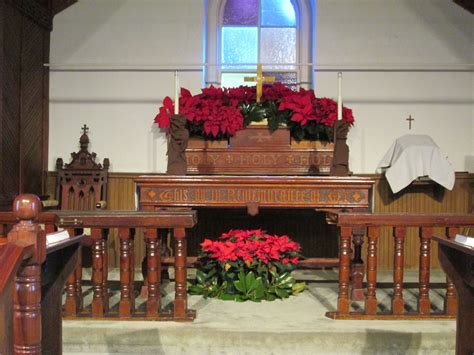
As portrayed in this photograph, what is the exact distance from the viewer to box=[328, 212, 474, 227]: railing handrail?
11.6 feet

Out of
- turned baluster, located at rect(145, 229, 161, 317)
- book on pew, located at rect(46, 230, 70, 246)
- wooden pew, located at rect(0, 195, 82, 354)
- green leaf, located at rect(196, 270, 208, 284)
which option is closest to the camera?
wooden pew, located at rect(0, 195, 82, 354)

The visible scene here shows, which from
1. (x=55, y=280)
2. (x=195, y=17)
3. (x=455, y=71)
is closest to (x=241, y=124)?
(x=195, y=17)

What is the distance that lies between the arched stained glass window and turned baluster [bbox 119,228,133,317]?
10.2 ft

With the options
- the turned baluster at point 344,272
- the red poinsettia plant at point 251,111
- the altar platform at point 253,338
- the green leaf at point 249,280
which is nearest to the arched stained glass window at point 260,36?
the red poinsettia plant at point 251,111

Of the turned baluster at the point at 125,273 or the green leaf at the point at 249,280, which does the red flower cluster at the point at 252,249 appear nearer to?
the green leaf at the point at 249,280

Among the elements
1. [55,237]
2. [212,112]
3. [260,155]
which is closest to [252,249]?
[260,155]

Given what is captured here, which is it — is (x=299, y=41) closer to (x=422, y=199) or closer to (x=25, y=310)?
(x=422, y=199)

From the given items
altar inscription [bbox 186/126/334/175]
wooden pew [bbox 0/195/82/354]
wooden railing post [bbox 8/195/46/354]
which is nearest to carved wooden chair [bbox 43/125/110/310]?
altar inscription [bbox 186/126/334/175]

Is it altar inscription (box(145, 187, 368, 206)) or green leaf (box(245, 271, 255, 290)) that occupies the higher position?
altar inscription (box(145, 187, 368, 206))

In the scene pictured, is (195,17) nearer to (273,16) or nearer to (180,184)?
(273,16)

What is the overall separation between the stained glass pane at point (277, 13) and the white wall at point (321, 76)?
403 mm

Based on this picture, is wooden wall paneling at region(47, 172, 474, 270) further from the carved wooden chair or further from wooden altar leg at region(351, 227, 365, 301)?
wooden altar leg at region(351, 227, 365, 301)

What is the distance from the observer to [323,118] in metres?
5.39

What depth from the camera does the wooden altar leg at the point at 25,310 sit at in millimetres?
1936
